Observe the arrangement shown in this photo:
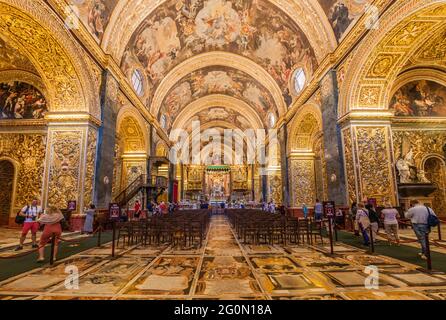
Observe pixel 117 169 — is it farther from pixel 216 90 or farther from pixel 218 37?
pixel 216 90

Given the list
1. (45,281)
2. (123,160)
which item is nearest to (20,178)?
Result: (123,160)

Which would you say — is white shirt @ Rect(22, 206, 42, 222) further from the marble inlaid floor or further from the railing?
the railing

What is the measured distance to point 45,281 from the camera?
3857 mm

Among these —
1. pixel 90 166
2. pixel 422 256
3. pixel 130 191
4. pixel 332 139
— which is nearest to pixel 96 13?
pixel 90 166

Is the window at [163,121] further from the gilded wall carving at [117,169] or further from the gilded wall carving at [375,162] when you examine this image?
the gilded wall carving at [375,162]

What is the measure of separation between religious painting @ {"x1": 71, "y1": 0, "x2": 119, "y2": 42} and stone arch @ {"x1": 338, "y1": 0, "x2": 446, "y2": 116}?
34.4 feet

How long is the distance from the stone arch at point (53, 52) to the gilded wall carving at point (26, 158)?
3570 mm

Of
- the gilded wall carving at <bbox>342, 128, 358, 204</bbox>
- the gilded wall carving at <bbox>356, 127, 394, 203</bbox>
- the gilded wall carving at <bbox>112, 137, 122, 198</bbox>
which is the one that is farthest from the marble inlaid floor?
the gilded wall carving at <bbox>112, 137, 122, 198</bbox>

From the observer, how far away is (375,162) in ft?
30.9

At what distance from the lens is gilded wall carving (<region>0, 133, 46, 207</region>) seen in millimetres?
11406

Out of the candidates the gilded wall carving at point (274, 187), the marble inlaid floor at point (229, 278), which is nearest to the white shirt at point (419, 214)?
the marble inlaid floor at point (229, 278)

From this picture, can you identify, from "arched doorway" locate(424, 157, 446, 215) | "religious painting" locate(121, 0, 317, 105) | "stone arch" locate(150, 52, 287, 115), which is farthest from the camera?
"stone arch" locate(150, 52, 287, 115)

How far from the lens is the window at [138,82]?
48.0ft

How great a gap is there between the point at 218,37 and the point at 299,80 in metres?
6.58
